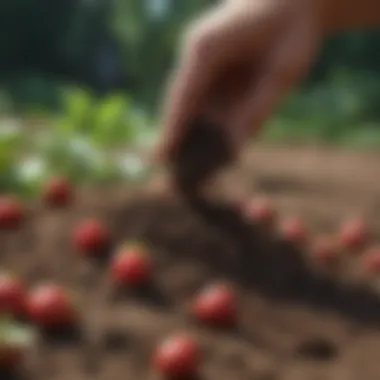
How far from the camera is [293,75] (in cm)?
196

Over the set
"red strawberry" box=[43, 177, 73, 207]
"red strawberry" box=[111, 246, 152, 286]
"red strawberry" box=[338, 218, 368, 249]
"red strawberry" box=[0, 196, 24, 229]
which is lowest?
"red strawberry" box=[111, 246, 152, 286]

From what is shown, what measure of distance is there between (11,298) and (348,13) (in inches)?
33.8

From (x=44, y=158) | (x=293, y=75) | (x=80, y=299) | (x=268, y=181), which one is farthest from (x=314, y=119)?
(x=80, y=299)

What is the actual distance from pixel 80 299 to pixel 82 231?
0.71 ft

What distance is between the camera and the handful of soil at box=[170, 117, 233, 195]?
1985mm

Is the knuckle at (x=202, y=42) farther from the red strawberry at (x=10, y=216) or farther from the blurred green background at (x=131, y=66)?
the blurred green background at (x=131, y=66)

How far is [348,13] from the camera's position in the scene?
196 cm

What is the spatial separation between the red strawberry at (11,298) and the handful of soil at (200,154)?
541mm

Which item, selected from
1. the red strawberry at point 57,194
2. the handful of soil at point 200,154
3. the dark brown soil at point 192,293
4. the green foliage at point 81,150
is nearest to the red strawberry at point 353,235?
the dark brown soil at point 192,293

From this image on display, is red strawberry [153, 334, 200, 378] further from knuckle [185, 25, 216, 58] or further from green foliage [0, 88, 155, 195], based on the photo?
green foliage [0, 88, 155, 195]

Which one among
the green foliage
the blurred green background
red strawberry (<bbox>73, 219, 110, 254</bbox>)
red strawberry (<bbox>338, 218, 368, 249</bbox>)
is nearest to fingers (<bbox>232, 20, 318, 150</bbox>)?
red strawberry (<bbox>73, 219, 110, 254</bbox>)

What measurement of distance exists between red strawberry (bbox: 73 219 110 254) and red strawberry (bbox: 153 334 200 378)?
439mm

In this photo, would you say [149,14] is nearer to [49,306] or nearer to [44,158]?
[44,158]

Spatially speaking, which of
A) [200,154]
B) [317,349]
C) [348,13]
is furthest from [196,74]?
[317,349]
